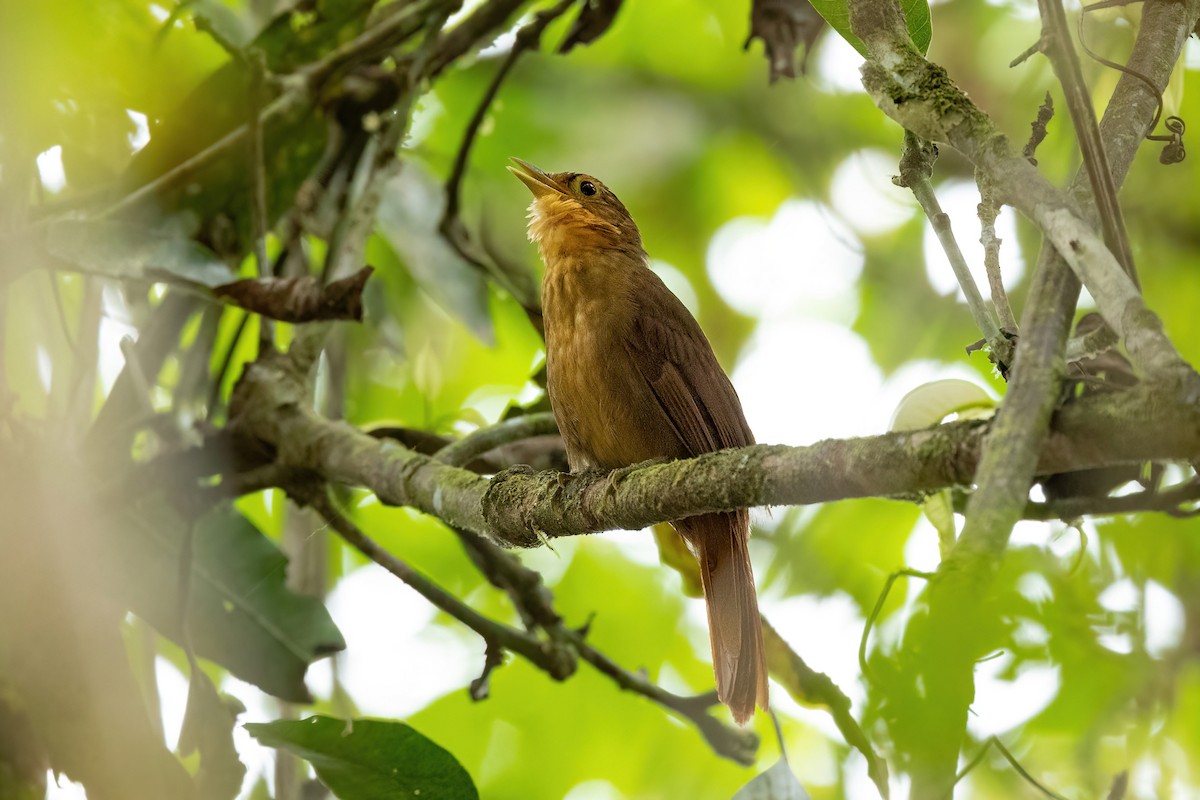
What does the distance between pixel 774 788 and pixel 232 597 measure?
148 centimetres

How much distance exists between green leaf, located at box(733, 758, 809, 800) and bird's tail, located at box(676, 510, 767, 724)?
1.16ft

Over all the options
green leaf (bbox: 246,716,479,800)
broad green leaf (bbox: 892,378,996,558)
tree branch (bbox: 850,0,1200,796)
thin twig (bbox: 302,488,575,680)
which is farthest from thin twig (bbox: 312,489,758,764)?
tree branch (bbox: 850,0,1200,796)

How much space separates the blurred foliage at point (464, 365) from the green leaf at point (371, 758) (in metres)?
0.02

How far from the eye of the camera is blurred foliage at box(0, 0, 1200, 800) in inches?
89.6

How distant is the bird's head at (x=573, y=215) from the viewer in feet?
12.0

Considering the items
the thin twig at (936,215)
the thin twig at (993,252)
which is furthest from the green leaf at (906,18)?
the thin twig at (993,252)

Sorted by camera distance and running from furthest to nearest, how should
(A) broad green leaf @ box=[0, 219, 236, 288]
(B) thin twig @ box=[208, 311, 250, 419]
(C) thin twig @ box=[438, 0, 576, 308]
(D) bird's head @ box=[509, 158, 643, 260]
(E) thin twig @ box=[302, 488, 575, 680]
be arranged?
1. (D) bird's head @ box=[509, 158, 643, 260]
2. (C) thin twig @ box=[438, 0, 576, 308]
3. (B) thin twig @ box=[208, 311, 250, 419]
4. (E) thin twig @ box=[302, 488, 575, 680]
5. (A) broad green leaf @ box=[0, 219, 236, 288]

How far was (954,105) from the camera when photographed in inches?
62.6

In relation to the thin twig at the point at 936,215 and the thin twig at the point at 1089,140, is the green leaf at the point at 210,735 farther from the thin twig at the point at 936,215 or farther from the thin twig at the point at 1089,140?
the thin twig at the point at 1089,140

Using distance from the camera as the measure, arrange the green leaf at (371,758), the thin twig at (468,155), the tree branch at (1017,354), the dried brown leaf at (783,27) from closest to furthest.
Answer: the tree branch at (1017,354), the green leaf at (371,758), the dried brown leaf at (783,27), the thin twig at (468,155)

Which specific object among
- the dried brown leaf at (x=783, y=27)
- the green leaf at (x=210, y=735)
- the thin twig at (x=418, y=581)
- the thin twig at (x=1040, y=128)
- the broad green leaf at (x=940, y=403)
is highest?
the dried brown leaf at (x=783, y=27)

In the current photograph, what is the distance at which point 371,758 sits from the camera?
2.15 meters

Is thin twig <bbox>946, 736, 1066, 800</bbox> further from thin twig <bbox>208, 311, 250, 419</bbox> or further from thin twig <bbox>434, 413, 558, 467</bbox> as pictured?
thin twig <bbox>208, 311, 250, 419</bbox>

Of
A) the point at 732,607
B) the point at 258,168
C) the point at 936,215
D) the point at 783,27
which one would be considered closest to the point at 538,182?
the point at 783,27
